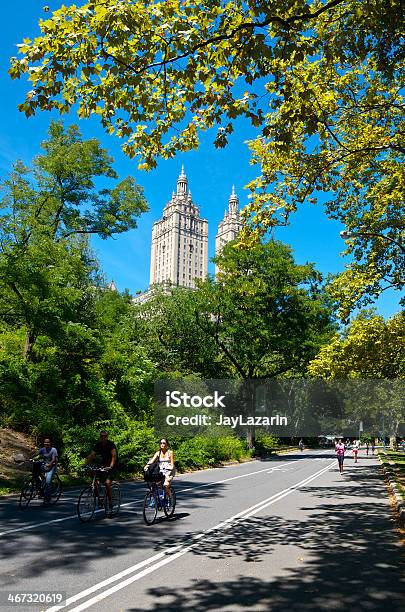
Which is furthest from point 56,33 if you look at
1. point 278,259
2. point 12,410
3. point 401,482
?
point 278,259

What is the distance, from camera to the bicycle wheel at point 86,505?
10.6 meters

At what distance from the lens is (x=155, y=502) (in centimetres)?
1109

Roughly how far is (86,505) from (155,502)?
4.72ft

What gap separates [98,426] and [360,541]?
1441 cm

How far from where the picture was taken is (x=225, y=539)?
9.30 meters

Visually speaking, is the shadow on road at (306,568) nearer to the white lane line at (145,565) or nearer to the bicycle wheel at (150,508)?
the white lane line at (145,565)

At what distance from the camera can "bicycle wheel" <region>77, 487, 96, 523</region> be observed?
34.7ft

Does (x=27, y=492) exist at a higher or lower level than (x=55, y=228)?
lower

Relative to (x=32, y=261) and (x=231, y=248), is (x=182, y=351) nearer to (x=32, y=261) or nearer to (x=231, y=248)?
(x=231, y=248)

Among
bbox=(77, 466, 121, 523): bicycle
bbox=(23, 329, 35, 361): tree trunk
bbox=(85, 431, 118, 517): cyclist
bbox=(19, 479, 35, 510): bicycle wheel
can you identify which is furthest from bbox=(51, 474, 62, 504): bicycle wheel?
bbox=(23, 329, 35, 361): tree trunk

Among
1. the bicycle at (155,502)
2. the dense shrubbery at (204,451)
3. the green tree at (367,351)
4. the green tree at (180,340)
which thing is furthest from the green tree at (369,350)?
the green tree at (180,340)

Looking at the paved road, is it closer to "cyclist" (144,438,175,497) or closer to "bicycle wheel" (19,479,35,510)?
"bicycle wheel" (19,479,35,510)

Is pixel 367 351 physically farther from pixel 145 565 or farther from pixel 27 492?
pixel 145 565

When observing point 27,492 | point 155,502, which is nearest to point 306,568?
point 155,502
